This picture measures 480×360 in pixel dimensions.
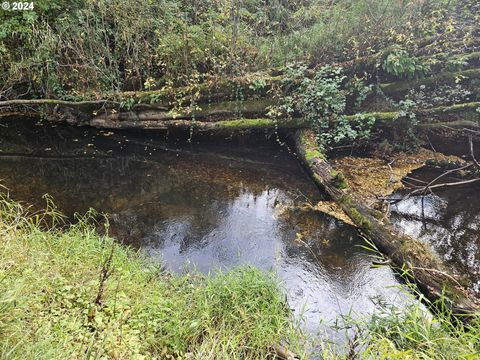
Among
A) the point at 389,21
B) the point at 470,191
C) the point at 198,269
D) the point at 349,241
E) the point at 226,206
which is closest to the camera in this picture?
the point at 198,269

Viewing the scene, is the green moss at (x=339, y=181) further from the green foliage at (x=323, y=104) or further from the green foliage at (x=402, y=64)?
the green foliage at (x=402, y=64)

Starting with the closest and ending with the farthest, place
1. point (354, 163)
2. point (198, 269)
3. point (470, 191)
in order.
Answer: point (198, 269)
point (470, 191)
point (354, 163)

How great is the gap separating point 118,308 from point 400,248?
356 centimetres

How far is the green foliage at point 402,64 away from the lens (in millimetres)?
7504

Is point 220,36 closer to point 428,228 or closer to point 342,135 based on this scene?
point 342,135

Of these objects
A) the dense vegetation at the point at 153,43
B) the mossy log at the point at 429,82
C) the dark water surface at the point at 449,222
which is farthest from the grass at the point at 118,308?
the mossy log at the point at 429,82

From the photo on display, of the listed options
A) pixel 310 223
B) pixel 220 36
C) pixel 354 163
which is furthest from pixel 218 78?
pixel 310 223

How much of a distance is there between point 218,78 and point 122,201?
3.81m

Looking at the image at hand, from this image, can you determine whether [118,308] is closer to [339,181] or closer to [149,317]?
[149,317]

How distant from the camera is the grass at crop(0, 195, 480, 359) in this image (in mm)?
2635

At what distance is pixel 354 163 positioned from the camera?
768 centimetres

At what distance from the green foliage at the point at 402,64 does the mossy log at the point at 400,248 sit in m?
2.73

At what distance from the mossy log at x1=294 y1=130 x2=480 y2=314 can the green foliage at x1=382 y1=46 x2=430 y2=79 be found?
8.96 ft

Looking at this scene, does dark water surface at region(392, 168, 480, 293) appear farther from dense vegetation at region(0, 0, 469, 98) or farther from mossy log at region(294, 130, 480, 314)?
dense vegetation at region(0, 0, 469, 98)
